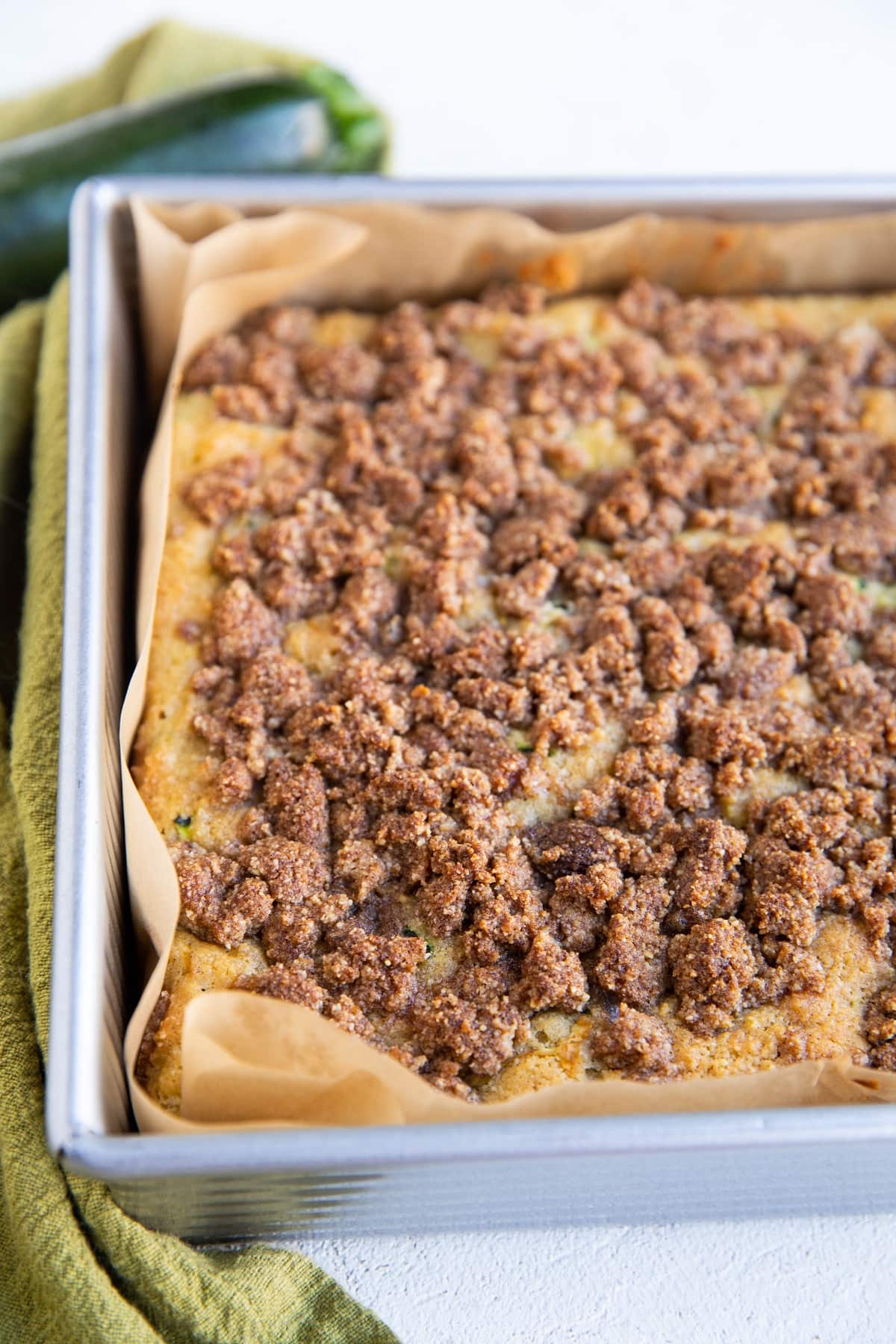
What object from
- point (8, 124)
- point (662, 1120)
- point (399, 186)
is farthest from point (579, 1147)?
point (8, 124)

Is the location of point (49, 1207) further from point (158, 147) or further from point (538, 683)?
point (158, 147)

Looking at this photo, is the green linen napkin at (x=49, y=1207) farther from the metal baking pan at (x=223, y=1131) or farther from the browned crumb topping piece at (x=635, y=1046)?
the browned crumb topping piece at (x=635, y=1046)

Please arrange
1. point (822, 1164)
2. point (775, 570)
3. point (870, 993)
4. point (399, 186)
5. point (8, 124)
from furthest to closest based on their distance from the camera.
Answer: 1. point (8, 124)
2. point (399, 186)
3. point (775, 570)
4. point (870, 993)
5. point (822, 1164)

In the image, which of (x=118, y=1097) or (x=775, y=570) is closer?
(x=118, y=1097)

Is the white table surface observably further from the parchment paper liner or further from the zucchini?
the parchment paper liner

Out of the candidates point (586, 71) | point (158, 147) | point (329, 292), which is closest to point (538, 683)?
point (329, 292)

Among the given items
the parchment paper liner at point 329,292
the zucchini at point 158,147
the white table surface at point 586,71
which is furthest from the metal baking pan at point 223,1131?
the white table surface at point 586,71

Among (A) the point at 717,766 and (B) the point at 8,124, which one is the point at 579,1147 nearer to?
(A) the point at 717,766
